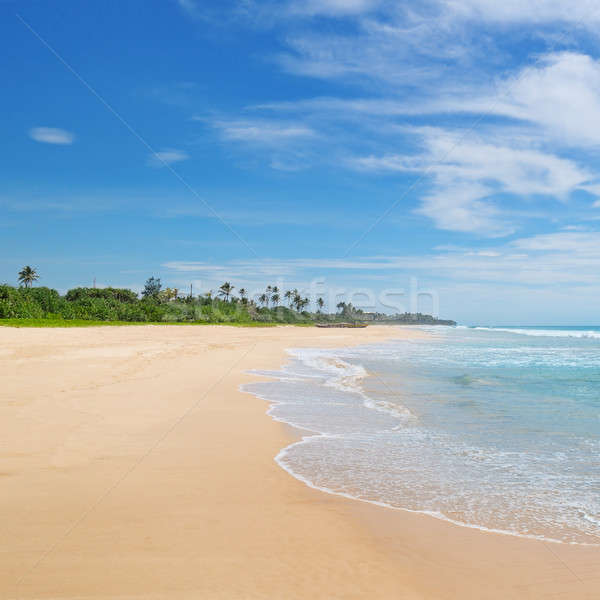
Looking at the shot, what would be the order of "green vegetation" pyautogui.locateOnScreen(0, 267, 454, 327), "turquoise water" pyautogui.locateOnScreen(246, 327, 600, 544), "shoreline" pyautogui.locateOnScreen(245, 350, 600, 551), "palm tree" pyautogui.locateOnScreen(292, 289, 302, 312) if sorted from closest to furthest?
"shoreline" pyautogui.locateOnScreen(245, 350, 600, 551), "turquoise water" pyautogui.locateOnScreen(246, 327, 600, 544), "green vegetation" pyautogui.locateOnScreen(0, 267, 454, 327), "palm tree" pyautogui.locateOnScreen(292, 289, 302, 312)

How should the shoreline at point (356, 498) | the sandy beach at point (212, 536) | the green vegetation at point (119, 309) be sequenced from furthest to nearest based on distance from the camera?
the green vegetation at point (119, 309) → the shoreline at point (356, 498) → the sandy beach at point (212, 536)

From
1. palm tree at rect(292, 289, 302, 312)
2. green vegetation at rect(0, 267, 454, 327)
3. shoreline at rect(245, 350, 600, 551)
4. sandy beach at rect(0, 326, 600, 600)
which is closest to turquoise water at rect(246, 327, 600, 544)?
shoreline at rect(245, 350, 600, 551)

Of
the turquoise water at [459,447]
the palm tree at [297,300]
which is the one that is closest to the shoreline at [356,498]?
the turquoise water at [459,447]

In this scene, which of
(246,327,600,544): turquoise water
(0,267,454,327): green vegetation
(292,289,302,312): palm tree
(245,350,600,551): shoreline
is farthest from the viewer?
(292,289,302,312): palm tree

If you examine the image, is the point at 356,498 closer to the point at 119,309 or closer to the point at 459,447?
the point at 459,447

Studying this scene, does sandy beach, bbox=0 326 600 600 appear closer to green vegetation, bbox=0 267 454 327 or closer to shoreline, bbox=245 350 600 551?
shoreline, bbox=245 350 600 551

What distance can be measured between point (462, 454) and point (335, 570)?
3748 millimetres

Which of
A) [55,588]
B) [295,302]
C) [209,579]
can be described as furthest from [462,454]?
[295,302]

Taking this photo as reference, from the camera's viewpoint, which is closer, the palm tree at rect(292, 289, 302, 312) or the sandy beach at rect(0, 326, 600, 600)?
the sandy beach at rect(0, 326, 600, 600)

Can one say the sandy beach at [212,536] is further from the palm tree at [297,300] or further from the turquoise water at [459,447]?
the palm tree at [297,300]

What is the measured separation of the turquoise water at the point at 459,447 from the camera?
472 centimetres

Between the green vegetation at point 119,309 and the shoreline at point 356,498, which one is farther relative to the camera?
the green vegetation at point 119,309

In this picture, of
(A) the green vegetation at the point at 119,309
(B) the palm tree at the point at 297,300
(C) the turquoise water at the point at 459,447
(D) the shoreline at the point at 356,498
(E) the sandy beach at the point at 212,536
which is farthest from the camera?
(B) the palm tree at the point at 297,300

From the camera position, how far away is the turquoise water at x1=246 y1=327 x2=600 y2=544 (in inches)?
186
